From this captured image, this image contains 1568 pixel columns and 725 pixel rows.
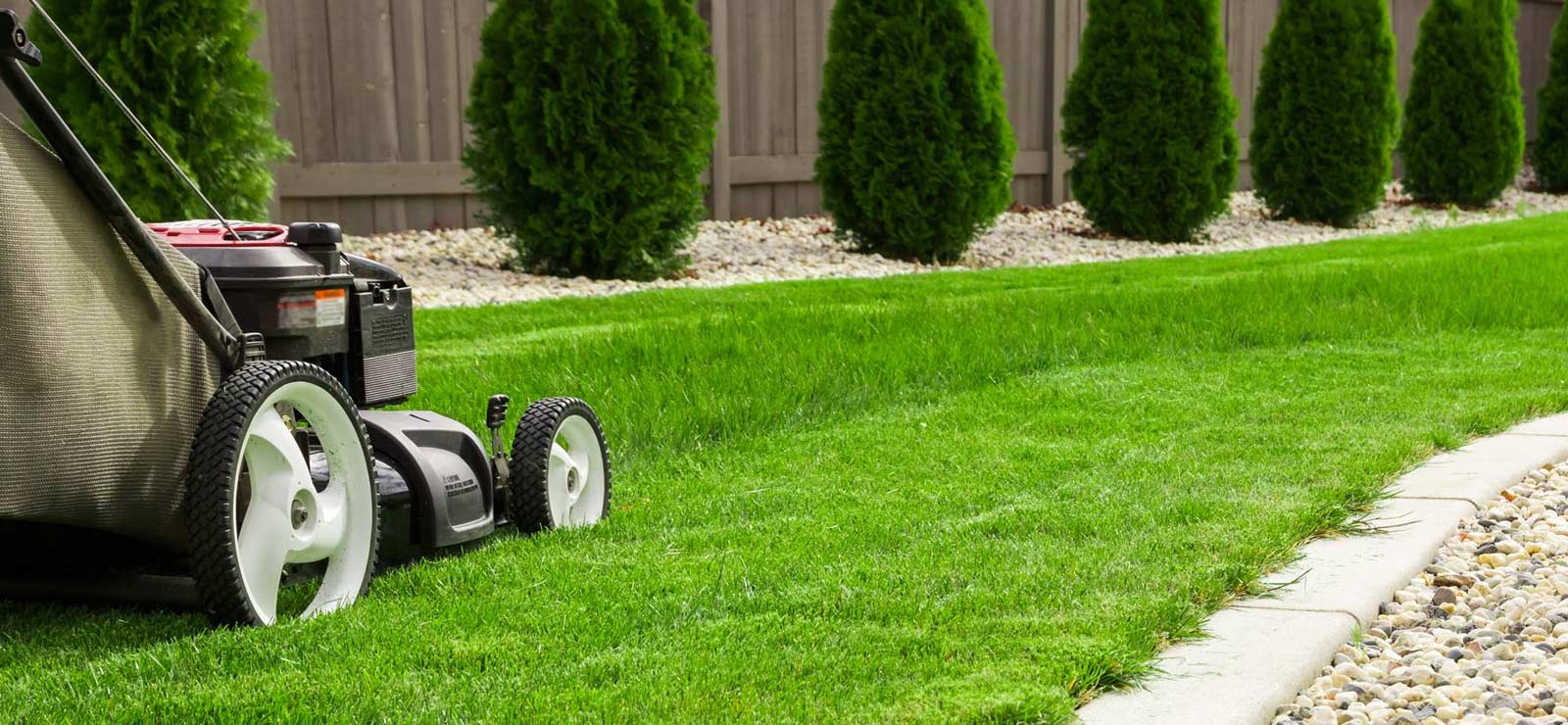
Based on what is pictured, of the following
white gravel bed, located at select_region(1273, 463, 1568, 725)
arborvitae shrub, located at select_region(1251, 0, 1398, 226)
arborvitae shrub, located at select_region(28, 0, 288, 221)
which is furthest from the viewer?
arborvitae shrub, located at select_region(1251, 0, 1398, 226)

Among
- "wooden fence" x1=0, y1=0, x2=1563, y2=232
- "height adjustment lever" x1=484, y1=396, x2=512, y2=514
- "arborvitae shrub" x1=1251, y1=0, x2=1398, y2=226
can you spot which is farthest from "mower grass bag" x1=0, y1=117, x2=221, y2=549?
"arborvitae shrub" x1=1251, y1=0, x2=1398, y2=226

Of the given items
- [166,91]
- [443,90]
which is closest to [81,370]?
[166,91]

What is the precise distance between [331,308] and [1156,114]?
393 inches

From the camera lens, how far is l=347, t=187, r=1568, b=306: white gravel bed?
871 centimetres

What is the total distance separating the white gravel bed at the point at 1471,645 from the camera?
8.64 ft

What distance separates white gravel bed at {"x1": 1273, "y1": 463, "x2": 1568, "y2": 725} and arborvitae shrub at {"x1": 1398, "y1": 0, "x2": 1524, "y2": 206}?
14360mm

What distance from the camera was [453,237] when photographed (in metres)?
10.2

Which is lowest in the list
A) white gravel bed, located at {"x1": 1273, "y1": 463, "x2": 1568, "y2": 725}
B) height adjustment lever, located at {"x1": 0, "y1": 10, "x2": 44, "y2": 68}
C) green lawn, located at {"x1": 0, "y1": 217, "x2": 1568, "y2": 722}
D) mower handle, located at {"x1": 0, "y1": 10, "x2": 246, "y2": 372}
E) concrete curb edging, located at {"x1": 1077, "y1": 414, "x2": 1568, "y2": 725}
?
white gravel bed, located at {"x1": 1273, "y1": 463, "x2": 1568, "y2": 725}

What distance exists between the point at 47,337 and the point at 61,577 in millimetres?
665

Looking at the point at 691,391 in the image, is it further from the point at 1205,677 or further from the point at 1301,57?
the point at 1301,57

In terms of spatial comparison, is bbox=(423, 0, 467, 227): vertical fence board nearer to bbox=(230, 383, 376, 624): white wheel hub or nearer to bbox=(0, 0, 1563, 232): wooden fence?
bbox=(0, 0, 1563, 232): wooden fence

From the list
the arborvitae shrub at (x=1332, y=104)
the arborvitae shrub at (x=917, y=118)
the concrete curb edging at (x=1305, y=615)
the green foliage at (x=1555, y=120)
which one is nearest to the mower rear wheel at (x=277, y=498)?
the concrete curb edging at (x=1305, y=615)

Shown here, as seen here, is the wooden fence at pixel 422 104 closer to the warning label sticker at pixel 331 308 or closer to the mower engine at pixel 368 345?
the mower engine at pixel 368 345

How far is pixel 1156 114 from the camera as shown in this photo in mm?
12297
